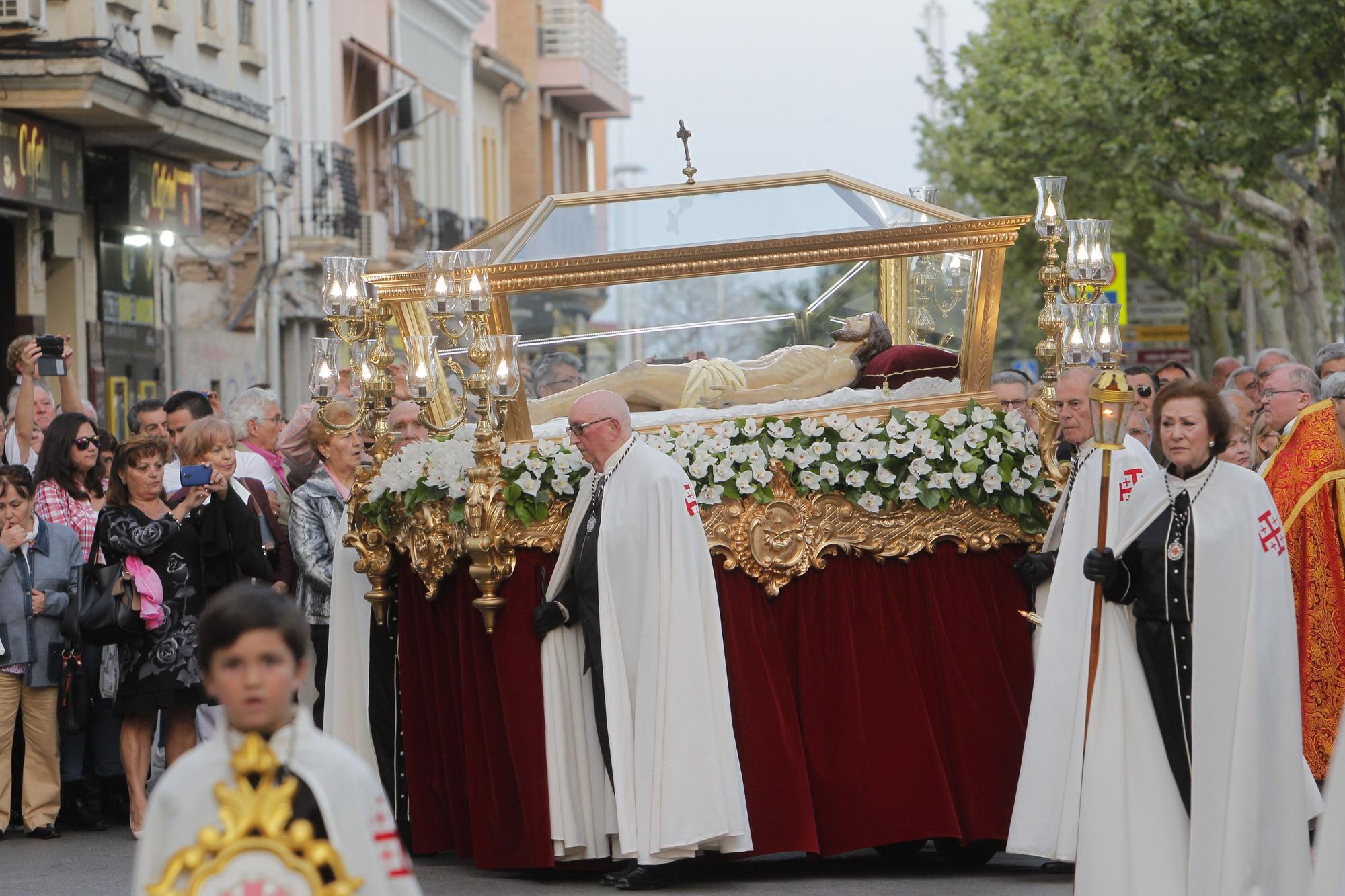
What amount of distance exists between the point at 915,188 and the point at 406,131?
23.4 m

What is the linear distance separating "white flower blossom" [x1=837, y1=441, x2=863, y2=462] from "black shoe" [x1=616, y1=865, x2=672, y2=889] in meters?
1.80

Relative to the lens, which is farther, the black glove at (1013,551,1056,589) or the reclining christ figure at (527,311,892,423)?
the reclining christ figure at (527,311,892,423)

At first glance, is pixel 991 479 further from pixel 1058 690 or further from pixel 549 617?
pixel 549 617

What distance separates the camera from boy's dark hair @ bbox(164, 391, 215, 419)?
1188cm

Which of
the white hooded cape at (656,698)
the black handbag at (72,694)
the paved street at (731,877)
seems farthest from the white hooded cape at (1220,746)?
the black handbag at (72,694)

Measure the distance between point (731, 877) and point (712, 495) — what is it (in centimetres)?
151

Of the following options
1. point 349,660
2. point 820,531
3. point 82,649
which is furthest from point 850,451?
point 82,649

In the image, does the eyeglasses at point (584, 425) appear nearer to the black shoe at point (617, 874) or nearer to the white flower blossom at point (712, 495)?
the white flower blossom at point (712, 495)

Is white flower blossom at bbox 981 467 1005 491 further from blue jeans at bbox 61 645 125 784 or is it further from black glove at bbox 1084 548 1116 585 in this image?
blue jeans at bbox 61 645 125 784

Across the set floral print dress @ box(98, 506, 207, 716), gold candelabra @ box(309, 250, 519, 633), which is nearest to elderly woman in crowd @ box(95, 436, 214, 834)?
floral print dress @ box(98, 506, 207, 716)

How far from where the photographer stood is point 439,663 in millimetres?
9352

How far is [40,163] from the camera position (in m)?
18.5

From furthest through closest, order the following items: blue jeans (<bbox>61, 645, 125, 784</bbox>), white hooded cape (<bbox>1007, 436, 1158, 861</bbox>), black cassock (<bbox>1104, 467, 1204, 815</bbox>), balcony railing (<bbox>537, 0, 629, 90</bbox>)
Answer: balcony railing (<bbox>537, 0, 629, 90</bbox>) < blue jeans (<bbox>61, 645, 125, 784</bbox>) < white hooded cape (<bbox>1007, 436, 1158, 861</bbox>) < black cassock (<bbox>1104, 467, 1204, 815</bbox>)

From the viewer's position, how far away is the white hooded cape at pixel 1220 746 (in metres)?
7.26
